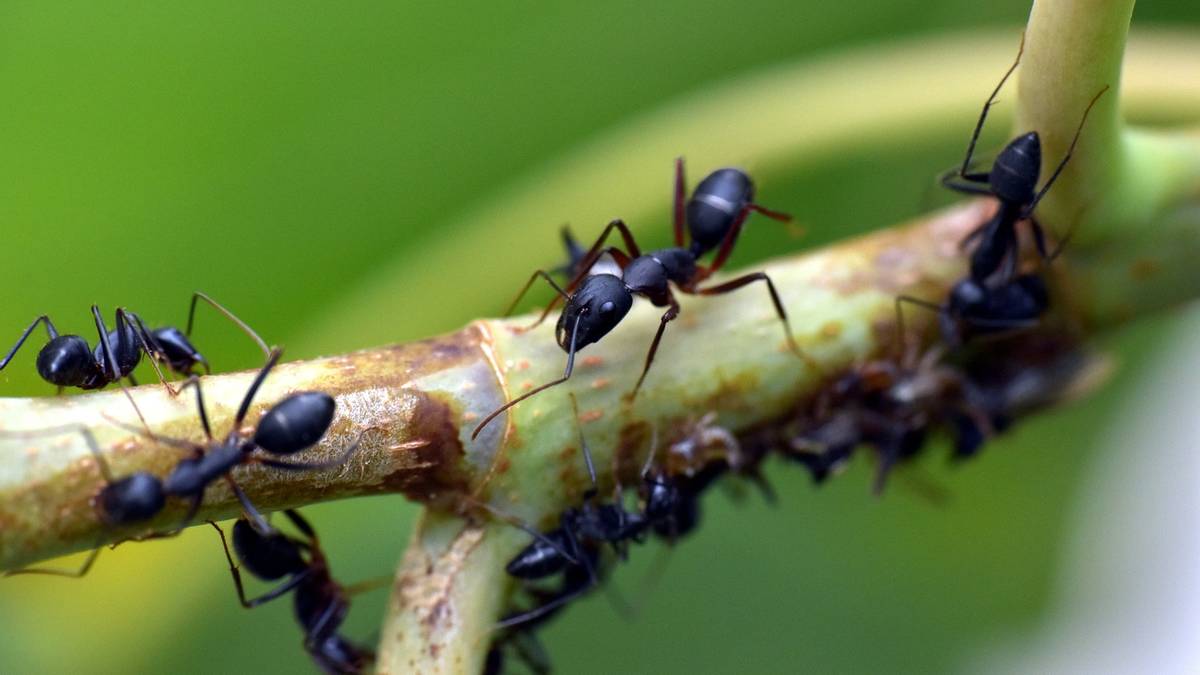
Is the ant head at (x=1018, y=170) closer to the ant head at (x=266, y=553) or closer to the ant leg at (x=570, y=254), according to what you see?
the ant leg at (x=570, y=254)

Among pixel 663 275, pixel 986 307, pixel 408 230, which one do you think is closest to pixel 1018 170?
pixel 986 307

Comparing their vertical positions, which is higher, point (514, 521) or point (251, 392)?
point (251, 392)

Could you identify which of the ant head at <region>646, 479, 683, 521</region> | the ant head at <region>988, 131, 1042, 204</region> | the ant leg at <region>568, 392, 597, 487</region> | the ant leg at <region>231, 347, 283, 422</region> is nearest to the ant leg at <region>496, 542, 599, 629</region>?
the ant head at <region>646, 479, 683, 521</region>

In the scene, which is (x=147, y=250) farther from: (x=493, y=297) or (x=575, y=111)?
(x=575, y=111)

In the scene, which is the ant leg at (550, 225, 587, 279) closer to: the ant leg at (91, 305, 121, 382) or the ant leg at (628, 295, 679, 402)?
the ant leg at (628, 295, 679, 402)

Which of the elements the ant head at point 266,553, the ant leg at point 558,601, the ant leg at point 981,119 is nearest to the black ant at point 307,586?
the ant head at point 266,553

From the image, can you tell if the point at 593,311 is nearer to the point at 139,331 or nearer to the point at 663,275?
the point at 663,275
